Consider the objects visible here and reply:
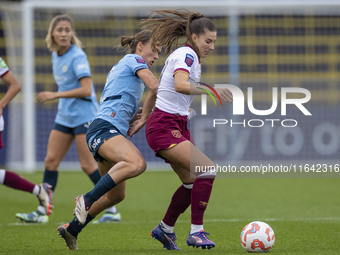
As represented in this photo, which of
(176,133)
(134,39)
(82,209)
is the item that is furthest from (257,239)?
(134,39)

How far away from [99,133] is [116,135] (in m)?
0.14

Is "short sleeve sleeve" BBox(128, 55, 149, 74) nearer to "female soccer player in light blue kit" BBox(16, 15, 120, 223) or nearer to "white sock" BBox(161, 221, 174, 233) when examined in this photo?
"white sock" BBox(161, 221, 174, 233)

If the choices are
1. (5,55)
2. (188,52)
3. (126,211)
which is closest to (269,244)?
(188,52)

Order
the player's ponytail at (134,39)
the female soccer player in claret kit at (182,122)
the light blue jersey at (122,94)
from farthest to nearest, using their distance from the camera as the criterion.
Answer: the player's ponytail at (134,39), the light blue jersey at (122,94), the female soccer player in claret kit at (182,122)

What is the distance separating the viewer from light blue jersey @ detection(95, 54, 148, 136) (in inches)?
229

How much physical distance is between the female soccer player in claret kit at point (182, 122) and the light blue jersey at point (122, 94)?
225 mm

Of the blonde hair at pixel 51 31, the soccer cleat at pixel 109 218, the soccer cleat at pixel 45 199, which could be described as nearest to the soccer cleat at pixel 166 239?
the soccer cleat at pixel 109 218

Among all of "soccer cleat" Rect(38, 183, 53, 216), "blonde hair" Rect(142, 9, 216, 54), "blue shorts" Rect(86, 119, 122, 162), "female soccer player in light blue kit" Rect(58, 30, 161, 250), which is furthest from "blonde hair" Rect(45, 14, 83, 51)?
"blue shorts" Rect(86, 119, 122, 162)

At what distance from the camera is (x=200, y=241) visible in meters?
5.46

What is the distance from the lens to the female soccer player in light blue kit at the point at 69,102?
316 inches

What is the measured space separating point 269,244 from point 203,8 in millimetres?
9575

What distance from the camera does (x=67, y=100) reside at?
8.34 metres

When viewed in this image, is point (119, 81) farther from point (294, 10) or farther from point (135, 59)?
point (294, 10)

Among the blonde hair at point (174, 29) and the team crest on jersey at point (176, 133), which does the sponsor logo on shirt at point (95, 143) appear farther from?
the blonde hair at point (174, 29)
